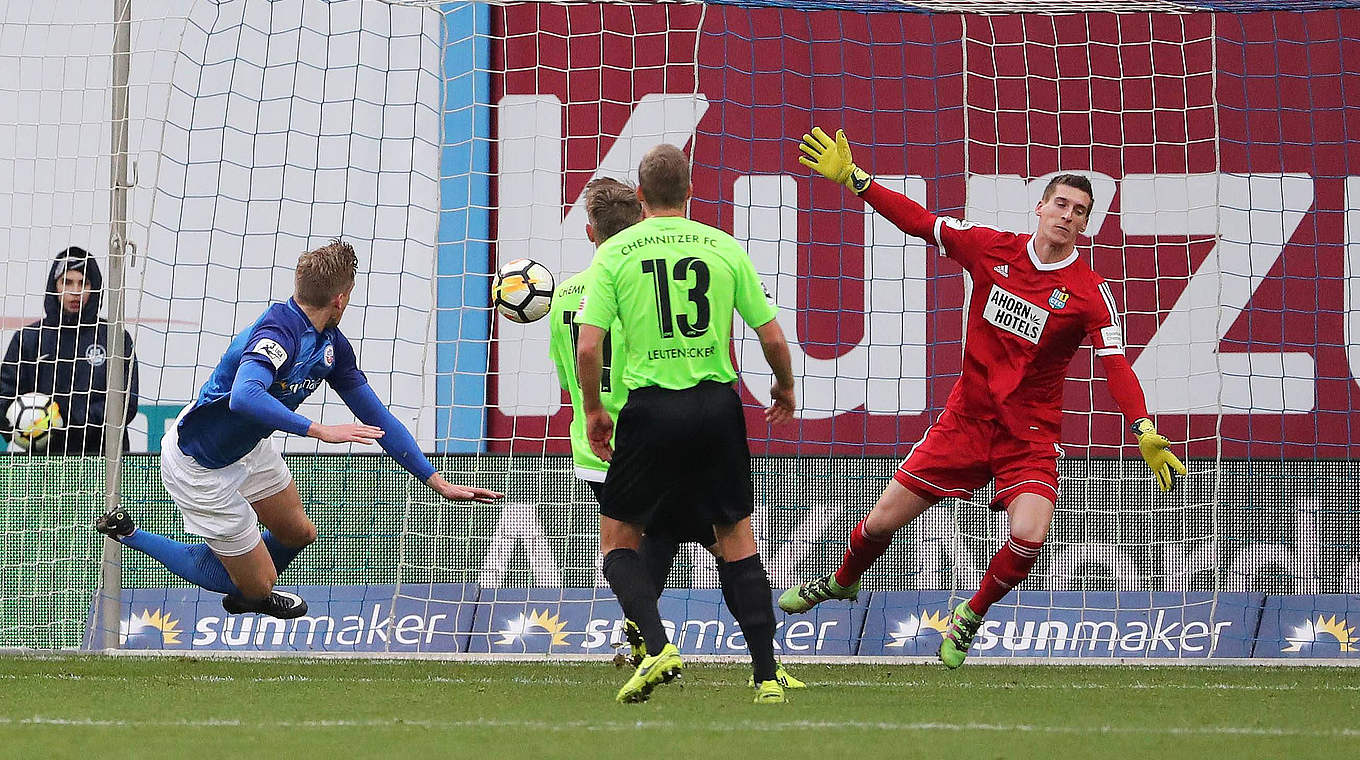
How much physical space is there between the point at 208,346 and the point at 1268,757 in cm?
724

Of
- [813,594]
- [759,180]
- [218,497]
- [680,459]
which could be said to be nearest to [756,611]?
[680,459]

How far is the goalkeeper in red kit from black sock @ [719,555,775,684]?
1299 millimetres

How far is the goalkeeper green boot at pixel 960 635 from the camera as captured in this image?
6.48m

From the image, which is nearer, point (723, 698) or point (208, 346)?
point (723, 698)

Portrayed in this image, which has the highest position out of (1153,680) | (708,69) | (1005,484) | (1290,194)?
(708,69)

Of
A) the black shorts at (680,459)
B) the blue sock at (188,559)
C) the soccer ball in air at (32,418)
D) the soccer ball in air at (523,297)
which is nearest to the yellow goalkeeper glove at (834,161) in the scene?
the soccer ball in air at (523,297)

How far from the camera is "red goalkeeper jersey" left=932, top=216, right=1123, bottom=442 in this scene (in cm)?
658

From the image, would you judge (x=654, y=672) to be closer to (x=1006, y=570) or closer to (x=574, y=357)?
(x=574, y=357)

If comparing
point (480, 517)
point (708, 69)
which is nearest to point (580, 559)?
point (480, 517)

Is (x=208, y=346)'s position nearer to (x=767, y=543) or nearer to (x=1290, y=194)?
(x=767, y=543)

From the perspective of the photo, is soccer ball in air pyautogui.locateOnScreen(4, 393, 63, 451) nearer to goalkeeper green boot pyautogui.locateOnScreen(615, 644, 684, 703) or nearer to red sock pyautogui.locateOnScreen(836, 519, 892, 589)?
red sock pyautogui.locateOnScreen(836, 519, 892, 589)

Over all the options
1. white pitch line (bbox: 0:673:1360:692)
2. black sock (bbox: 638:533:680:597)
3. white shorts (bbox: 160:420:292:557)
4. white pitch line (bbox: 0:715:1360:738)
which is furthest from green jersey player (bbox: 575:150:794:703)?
white shorts (bbox: 160:420:292:557)

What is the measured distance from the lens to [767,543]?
328 inches

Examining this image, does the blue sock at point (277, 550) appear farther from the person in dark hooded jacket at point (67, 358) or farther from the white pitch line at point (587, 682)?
the person in dark hooded jacket at point (67, 358)
